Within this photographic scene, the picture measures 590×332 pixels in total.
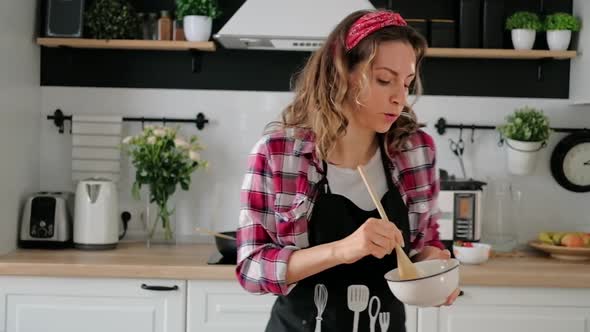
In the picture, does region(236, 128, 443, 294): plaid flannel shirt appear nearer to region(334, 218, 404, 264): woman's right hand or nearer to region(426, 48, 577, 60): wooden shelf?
region(334, 218, 404, 264): woman's right hand

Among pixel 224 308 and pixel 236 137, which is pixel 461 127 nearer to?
pixel 236 137

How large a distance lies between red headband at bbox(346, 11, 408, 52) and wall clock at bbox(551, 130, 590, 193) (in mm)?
2141

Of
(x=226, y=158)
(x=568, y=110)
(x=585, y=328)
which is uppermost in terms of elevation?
(x=568, y=110)

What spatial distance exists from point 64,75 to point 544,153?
2.10 meters

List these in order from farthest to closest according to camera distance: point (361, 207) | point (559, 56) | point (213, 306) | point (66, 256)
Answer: point (559, 56)
point (66, 256)
point (213, 306)
point (361, 207)

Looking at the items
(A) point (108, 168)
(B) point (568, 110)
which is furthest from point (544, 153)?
(A) point (108, 168)

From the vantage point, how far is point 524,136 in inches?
140

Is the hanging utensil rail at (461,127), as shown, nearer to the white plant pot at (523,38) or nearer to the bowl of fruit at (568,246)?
the white plant pot at (523,38)

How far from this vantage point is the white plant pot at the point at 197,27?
3.54 m

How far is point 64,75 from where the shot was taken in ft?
12.4

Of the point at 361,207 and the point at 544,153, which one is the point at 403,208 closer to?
the point at 361,207

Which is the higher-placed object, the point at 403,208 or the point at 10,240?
the point at 403,208

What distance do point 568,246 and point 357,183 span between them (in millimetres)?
1805

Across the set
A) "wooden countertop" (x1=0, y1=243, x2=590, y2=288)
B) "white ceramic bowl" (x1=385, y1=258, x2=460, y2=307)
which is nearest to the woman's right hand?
"white ceramic bowl" (x1=385, y1=258, x2=460, y2=307)
